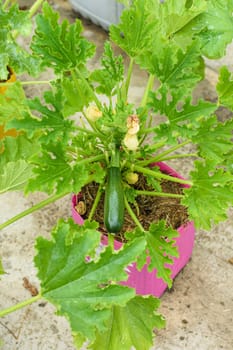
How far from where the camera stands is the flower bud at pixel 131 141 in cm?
134

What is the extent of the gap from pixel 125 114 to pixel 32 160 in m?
0.25

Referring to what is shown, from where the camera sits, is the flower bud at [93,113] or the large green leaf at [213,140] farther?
the flower bud at [93,113]

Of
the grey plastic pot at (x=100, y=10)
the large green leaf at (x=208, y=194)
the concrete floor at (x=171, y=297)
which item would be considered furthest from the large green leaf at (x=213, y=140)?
the grey plastic pot at (x=100, y=10)

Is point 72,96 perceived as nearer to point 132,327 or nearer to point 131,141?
point 131,141

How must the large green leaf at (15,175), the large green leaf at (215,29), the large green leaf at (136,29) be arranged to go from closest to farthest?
1. the large green leaf at (136,29)
2. the large green leaf at (15,175)
3. the large green leaf at (215,29)

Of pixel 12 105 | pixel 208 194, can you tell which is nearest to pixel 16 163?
pixel 12 105

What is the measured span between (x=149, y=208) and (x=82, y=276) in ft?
1.68

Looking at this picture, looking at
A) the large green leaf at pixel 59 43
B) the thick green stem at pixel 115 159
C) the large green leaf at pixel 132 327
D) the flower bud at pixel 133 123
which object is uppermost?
the large green leaf at pixel 59 43

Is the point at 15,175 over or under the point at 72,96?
under

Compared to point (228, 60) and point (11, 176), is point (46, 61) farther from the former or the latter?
point (228, 60)

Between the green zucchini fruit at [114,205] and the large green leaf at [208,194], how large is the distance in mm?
165

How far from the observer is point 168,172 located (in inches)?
65.1

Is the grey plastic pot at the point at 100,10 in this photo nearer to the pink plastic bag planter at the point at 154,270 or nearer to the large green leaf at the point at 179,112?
the pink plastic bag planter at the point at 154,270

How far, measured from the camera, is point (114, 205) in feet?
4.50
